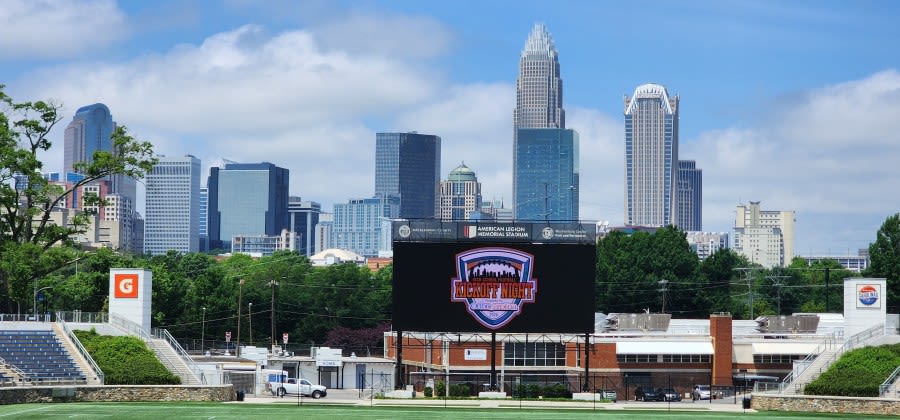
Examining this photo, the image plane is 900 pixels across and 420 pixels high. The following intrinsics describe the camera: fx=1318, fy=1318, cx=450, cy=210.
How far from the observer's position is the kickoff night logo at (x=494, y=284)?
73.0m

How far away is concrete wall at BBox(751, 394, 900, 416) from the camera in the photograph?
6236 cm

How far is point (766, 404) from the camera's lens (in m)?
65.6

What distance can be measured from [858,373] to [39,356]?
1618 inches

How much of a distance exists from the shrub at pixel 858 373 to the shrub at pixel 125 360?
32.4 metres

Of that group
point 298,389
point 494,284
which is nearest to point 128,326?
point 298,389

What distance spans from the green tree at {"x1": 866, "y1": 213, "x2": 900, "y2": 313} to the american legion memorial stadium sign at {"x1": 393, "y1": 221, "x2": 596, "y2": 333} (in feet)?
171

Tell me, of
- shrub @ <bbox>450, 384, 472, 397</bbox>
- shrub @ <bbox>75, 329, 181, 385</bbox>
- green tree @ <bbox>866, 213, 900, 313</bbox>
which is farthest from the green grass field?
green tree @ <bbox>866, 213, 900, 313</bbox>

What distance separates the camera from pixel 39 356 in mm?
66125

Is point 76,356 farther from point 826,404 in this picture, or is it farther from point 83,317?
point 826,404

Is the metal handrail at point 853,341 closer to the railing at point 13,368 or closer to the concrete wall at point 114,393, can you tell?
the concrete wall at point 114,393

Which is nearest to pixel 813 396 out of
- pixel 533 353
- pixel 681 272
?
pixel 533 353

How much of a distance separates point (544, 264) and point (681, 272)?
68515 millimetres

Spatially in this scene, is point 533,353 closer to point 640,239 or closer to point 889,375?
point 889,375

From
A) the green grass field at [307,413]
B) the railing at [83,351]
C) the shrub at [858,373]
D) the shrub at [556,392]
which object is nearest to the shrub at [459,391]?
the shrub at [556,392]
